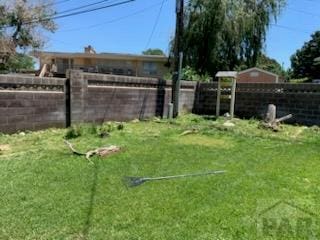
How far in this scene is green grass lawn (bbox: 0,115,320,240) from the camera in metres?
3.64

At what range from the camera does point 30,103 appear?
8656 mm

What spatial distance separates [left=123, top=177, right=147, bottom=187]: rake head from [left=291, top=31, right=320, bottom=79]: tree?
44993 millimetres

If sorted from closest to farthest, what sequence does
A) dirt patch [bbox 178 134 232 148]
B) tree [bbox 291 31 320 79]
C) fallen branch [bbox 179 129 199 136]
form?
dirt patch [bbox 178 134 232 148] → fallen branch [bbox 179 129 199 136] → tree [bbox 291 31 320 79]

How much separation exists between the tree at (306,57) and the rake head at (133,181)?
44993 millimetres

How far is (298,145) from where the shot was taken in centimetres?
800

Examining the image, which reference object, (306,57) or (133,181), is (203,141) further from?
(306,57)

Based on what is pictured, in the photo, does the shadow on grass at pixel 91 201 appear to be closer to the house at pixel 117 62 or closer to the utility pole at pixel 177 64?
the utility pole at pixel 177 64

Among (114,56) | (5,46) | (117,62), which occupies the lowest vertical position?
(117,62)

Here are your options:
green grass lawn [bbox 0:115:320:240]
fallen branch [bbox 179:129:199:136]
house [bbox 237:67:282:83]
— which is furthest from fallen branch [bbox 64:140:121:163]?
house [bbox 237:67:282:83]

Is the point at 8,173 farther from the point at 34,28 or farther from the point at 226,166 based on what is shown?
the point at 34,28

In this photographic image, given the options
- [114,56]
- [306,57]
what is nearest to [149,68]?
[114,56]

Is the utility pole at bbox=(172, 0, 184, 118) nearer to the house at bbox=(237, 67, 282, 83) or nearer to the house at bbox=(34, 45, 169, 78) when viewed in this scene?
the house at bbox=(237, 67, 282, 83)

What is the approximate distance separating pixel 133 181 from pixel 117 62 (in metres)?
25.5

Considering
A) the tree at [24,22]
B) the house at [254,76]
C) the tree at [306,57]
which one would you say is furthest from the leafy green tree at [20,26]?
the tree at [306,57]
